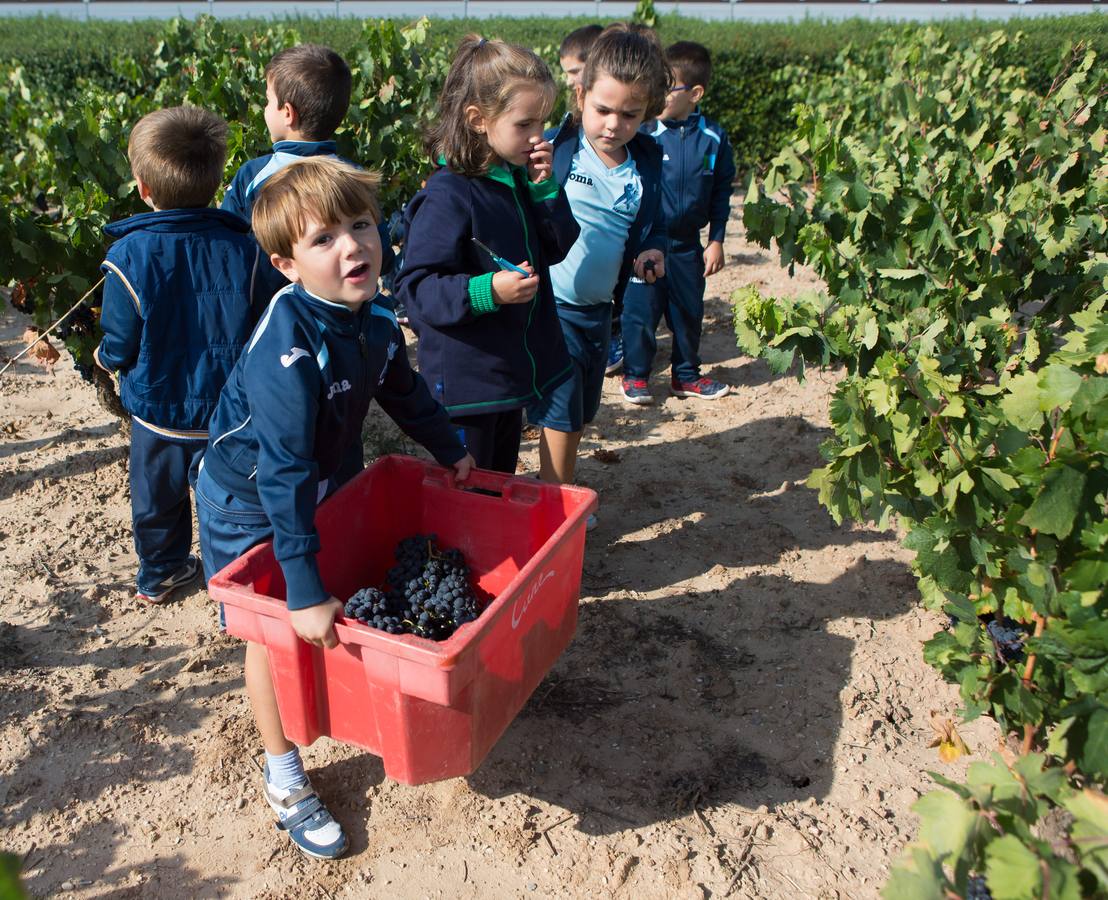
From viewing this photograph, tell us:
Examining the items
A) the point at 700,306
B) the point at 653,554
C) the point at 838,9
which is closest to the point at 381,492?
the point at 653,554

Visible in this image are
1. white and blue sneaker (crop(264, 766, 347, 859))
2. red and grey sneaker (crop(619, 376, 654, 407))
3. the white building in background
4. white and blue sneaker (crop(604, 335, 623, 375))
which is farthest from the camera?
the white building in background

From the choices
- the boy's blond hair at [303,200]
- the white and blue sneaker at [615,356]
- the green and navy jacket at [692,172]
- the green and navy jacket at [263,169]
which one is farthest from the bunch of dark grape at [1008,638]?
the white and blue sneaker at [615,356]

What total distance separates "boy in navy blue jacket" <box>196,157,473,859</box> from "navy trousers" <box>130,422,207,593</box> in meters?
0.63

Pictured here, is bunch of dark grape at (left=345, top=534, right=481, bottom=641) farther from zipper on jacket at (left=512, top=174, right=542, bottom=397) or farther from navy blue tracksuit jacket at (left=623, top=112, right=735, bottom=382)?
navy blue tracksuit jacket at (left=623, top=112, right=735, bottom=382)

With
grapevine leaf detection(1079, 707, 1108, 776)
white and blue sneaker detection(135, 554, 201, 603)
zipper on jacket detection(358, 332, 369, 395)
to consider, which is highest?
zipper on jacket detection(358, 332, 369, 395)

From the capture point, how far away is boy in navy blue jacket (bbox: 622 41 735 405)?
15.7ft

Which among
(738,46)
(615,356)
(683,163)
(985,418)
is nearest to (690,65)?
(683,163)

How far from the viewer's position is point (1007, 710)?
2447mm

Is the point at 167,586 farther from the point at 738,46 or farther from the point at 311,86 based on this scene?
the point at 738,46

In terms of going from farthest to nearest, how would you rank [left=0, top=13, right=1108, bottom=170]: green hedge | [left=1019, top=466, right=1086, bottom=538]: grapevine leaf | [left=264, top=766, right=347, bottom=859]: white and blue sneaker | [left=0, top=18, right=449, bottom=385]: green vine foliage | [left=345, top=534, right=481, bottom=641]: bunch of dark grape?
[left=0, top=13, right=1108, bottom=170]: green hedge
[left=0, top=18, right=449, bottom=385]: green vine foliage
[left=264, top=766, right=347, bottom=859]: white and blue sneaker
[left=345, top=534, right=481, bottom=641]: bunch of dark grape
[left=1019, top=466, right=1086, bottom=538]: grapevine leaf

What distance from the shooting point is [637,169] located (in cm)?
351

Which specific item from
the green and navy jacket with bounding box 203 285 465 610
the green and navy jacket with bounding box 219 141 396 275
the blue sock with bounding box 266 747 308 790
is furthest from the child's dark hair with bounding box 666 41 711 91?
the blue sock with bounding box 266 747 308 790

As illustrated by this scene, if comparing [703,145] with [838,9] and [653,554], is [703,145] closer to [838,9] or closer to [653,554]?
[653,554]

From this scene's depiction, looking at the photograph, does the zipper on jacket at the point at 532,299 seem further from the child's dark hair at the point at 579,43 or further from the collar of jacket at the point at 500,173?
the child's dark hair at the point at 579,43
